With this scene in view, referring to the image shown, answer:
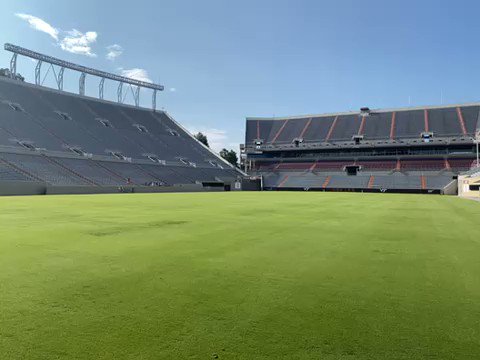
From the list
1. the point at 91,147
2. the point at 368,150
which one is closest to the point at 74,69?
the point at 91,147

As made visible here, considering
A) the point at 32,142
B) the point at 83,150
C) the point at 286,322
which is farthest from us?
the point at 83,150

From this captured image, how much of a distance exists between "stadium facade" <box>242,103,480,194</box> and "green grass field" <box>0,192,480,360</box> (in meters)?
60.4

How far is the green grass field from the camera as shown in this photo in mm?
3283

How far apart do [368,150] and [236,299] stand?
252 ft

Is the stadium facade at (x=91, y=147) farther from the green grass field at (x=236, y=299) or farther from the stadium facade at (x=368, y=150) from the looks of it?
the green grass field at (x=236, y=299)

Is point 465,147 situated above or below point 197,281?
above

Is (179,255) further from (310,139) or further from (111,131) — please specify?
(310,139)

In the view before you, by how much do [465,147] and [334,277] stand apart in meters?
74.4

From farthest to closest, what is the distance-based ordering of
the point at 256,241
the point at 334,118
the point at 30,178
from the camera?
the point at 334,118, the point at 30,178, the point at 256,241

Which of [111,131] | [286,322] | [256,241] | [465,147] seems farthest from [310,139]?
[286,322]

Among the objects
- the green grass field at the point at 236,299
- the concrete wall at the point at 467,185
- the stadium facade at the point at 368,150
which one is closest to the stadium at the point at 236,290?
the green grass field at the point at 236,299

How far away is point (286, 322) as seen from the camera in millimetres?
3854

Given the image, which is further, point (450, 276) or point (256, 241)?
point (256, 241)

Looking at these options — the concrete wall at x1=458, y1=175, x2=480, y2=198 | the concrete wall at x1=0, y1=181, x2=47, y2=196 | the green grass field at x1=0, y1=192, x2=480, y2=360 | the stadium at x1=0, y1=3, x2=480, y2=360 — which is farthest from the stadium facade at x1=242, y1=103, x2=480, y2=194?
the green grass field at x1=0, y1=192, x2=480, y2=360
